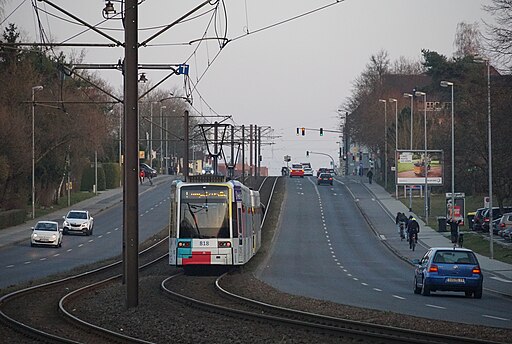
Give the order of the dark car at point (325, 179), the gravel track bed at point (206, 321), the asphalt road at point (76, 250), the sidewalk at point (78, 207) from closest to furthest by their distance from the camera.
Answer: the gravel track bed at point (206, 321)
the asphalt road at point (76, 250)
the sidewalk at point (78, 207)
the dark car at point (325, 179)

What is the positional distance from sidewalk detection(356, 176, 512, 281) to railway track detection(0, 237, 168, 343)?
17541 mm

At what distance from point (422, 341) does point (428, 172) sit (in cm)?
6406

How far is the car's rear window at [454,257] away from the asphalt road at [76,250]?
13700mm

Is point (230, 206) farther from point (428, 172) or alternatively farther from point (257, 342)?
point (428, 172)

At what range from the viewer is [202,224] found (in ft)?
108

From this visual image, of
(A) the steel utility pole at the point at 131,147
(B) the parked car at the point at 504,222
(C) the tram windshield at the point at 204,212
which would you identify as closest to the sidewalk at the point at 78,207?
(C) the tram windshield at the point at 204,212

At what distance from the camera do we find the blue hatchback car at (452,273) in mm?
28266

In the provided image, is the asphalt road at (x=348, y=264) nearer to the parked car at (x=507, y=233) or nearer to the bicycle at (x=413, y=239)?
the bicycle at (x=413, y=239)

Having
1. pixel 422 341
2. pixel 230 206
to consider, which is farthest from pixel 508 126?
pixel 422 341

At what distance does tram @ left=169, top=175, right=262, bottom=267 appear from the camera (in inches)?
1288

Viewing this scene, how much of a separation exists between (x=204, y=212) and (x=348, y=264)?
16122 mm

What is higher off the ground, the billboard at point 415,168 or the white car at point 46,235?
the billboard at point 415,168

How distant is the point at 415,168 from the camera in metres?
79.4

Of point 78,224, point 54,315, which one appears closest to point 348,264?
point 78,224
